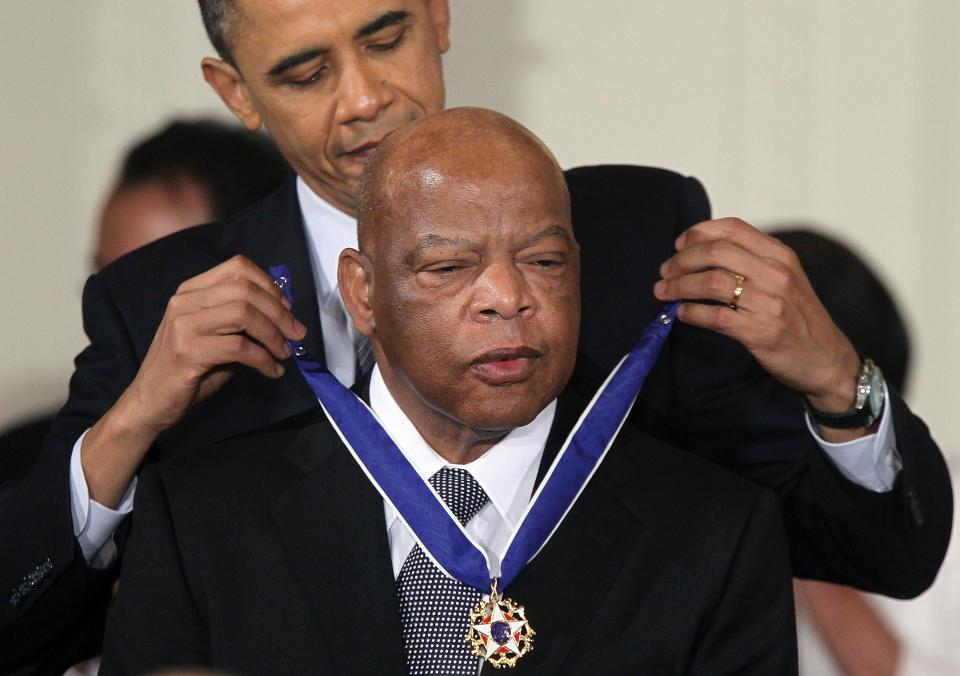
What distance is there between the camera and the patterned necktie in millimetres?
2113

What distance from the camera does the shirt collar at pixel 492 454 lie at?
2238mm

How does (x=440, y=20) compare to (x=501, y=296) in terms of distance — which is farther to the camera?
(x=440, y=20)

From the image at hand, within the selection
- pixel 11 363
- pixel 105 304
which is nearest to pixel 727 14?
pixel 11 363

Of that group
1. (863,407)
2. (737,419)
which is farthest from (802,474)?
(863,407)

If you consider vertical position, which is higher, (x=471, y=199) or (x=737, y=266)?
(x=471, y=199)

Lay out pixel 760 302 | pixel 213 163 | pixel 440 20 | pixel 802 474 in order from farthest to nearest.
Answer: pixel 213 163 < pixel 440 20 < pixel 802 474 < pixel 760 302

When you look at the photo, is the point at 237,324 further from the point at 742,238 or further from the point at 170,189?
the point at 170,189

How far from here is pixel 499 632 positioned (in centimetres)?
210

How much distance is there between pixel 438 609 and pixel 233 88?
3.37 ft

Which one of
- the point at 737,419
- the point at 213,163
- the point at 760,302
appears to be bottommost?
the point at 213,163

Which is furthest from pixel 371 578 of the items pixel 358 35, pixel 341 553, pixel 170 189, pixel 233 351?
pixel 170 189

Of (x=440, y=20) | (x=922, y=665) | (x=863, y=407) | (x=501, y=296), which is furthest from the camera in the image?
(x=922, y=665)

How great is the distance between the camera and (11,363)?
4.64 m

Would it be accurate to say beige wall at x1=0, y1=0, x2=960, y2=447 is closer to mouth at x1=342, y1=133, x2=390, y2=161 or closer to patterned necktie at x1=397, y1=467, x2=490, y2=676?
mouth at x1=342, y1=133, x2=390, y2=161
